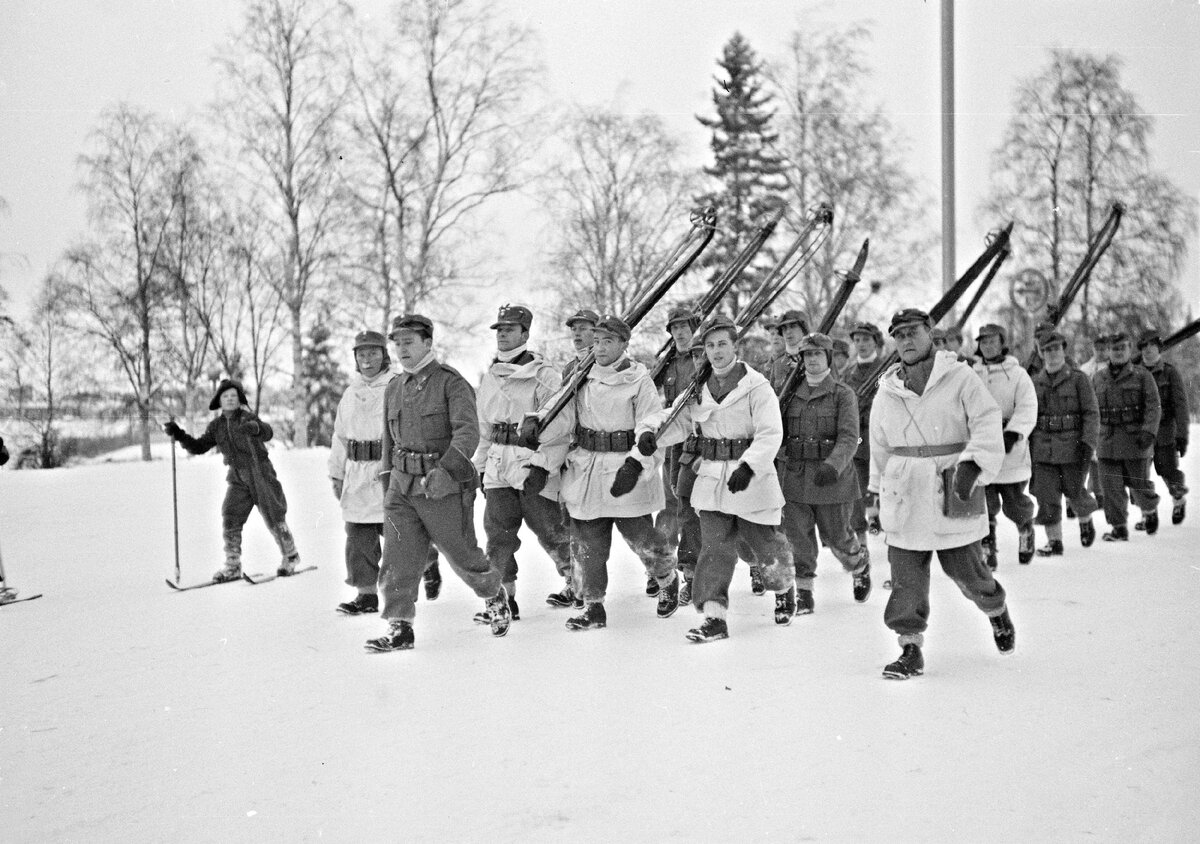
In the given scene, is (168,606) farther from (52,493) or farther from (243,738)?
(52,493)

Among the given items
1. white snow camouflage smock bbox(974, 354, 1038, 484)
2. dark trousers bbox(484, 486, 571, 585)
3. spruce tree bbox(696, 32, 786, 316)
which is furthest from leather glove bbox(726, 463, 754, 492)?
spruce tree bbox(696, 32, 786, 316)

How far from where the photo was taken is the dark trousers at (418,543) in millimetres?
5879

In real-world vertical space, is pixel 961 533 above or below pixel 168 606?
above

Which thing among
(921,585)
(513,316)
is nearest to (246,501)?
(513,316)

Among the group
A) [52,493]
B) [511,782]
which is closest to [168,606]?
[511,782]

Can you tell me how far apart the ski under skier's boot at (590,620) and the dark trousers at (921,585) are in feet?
6.05

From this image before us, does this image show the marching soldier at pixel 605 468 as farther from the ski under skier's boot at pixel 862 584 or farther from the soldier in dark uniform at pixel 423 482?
the ski under skier's boot at pixel 862 584

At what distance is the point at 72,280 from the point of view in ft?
62.4

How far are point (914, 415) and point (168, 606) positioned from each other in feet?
17.2

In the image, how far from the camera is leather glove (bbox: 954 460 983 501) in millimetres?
→ 4824

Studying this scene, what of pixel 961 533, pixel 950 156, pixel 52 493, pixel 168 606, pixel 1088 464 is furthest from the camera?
pixel 52 493

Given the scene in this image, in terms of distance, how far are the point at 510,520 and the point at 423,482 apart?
3.44 feet

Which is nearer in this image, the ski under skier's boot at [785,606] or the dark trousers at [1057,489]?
the ski under skier's boot at [785,606]

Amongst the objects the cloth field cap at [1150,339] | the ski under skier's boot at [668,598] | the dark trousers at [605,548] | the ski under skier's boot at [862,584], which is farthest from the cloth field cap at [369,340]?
the cloth field cap at [1150,339]
